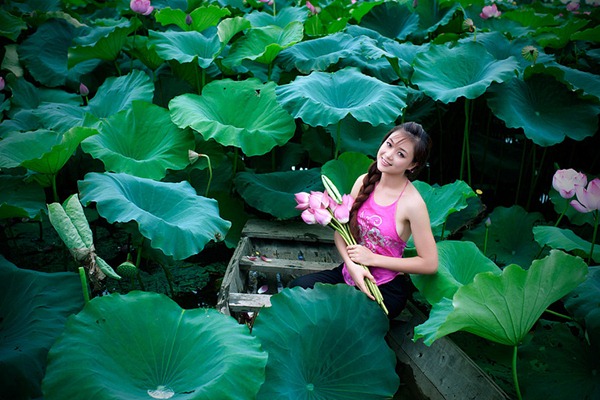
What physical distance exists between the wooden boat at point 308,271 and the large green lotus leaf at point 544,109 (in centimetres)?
93

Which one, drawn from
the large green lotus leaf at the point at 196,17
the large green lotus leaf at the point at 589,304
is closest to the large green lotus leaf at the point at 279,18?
the large green lotus leaf at the point at 196,17

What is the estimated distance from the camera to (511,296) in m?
1.20

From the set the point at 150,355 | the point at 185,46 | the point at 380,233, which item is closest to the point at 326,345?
the point at 380,233

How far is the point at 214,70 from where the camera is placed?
292 centimetres

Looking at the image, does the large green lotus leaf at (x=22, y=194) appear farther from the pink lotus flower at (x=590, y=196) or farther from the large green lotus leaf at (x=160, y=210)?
the pink lotus flower at (x=590, y=196)

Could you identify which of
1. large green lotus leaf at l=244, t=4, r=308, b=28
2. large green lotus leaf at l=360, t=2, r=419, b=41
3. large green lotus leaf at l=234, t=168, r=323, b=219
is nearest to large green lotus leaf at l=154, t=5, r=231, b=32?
large green lotus leaf at l=244, t=4, r=308, b=28

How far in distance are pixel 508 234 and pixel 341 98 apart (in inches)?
37.1

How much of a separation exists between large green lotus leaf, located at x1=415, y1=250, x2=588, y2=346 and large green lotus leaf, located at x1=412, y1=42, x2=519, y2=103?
123cm

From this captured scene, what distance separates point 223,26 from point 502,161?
167 cm

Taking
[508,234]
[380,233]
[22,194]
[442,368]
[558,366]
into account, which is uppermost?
[380,233]

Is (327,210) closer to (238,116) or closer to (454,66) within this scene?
(238,116)

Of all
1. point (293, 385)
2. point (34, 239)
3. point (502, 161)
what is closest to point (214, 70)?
point (34, 239)

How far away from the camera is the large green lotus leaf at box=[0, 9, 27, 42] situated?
3.04 m

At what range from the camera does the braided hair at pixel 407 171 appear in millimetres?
1485
